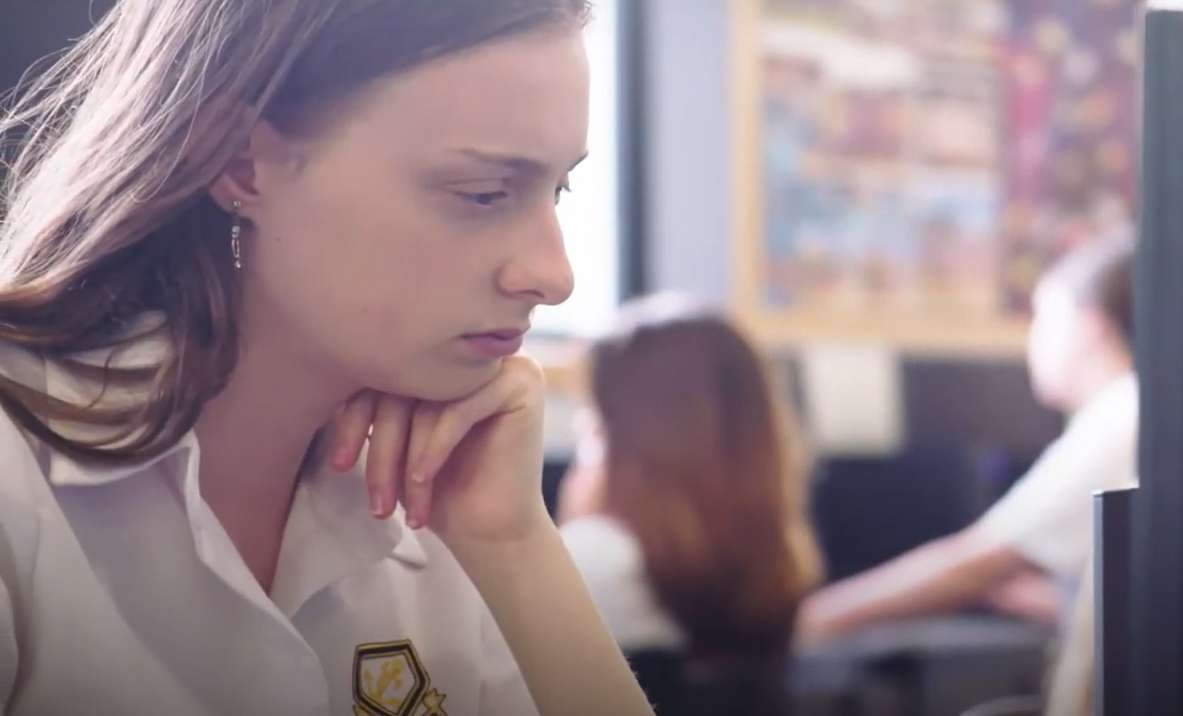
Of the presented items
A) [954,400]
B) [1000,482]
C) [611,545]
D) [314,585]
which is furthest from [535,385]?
Result: [954,400]

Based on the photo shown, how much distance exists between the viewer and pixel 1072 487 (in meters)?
1.80

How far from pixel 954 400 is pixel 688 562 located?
1.32 meters

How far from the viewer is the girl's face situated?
2.28 ft

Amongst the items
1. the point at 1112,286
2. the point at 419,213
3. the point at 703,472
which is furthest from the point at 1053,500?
the point at 419,213

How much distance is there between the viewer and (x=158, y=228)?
701mm

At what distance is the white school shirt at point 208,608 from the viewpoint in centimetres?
66

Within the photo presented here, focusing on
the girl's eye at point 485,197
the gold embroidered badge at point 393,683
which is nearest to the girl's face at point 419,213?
the girl's eye at point 485,197

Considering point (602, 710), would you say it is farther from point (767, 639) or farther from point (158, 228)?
point (767, 639)

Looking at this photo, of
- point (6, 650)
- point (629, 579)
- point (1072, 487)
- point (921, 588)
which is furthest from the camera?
point (921, 588)

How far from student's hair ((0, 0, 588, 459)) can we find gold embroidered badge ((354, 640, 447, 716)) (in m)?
0.16

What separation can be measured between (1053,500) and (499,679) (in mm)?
1409

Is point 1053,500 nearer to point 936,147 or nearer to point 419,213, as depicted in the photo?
point 936,147

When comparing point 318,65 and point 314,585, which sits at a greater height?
point 318,65

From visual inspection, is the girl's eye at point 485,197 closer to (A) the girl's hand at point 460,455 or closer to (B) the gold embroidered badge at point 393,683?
(A) the girl's hand at point 460,455
